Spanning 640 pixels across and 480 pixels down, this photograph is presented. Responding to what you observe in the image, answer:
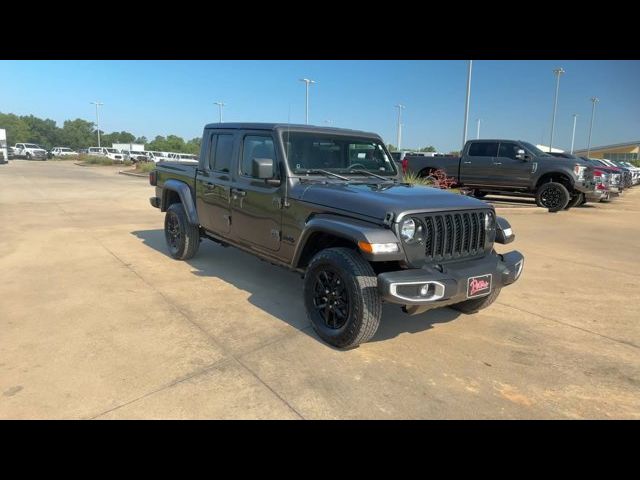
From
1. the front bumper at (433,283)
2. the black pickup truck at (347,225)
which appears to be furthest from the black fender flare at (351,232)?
the front bumper at (433,283)

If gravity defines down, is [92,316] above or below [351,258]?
below

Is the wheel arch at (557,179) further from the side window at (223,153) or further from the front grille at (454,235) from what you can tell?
A: the side window at (223,153)

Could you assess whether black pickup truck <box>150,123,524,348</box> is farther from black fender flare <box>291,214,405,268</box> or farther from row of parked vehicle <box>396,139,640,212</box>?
row of parked vehicle <box>396,139,640,212</box>

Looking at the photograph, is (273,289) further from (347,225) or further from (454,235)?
(454,235)

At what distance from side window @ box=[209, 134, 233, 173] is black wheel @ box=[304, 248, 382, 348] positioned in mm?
2172

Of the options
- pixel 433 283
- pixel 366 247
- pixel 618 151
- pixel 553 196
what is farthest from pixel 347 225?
pixel 618 151

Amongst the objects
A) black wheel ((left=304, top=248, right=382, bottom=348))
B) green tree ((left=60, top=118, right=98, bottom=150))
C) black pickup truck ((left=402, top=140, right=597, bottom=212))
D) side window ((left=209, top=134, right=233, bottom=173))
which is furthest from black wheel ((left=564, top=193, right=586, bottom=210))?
green tree ((left=60, top=118, right=98, bottom=150))

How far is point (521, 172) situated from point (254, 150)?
10.3 metres

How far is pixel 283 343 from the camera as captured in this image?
373 centimetres

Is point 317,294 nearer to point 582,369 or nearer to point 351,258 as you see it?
point 351,258

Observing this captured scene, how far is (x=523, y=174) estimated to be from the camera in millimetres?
12781

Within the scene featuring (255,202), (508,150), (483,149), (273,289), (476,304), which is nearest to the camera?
(476,304)
